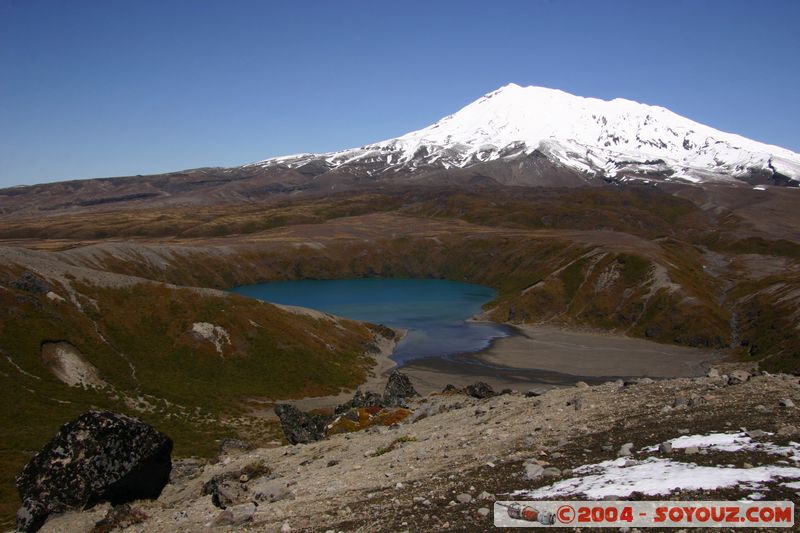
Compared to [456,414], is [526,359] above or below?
below

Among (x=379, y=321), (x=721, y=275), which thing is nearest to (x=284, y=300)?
(x=379, y=321)

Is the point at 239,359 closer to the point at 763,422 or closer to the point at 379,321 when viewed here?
the point at 379,321

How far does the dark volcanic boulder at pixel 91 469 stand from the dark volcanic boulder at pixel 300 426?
14.1 meters

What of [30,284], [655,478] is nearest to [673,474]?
[655,478]

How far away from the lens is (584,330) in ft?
445

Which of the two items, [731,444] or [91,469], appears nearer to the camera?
[731,444]

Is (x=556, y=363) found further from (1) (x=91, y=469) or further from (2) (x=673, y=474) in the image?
(2) (x=673, y=474)

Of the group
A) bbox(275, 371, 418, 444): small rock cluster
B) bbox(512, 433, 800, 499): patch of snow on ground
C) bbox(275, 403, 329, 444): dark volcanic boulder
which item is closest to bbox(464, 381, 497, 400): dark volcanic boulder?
bbox(275, 371, 418, 444): small rock cluster

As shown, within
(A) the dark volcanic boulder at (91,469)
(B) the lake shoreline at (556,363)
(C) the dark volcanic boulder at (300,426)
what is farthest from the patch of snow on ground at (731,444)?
(B) the lake shoreline at (556,363)

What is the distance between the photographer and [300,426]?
144 feet

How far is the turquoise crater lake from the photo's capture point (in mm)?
116062

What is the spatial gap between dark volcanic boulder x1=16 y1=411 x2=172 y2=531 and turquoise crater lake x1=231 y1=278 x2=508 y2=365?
75.6 meters

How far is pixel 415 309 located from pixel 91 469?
132m

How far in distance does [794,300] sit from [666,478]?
126 m
